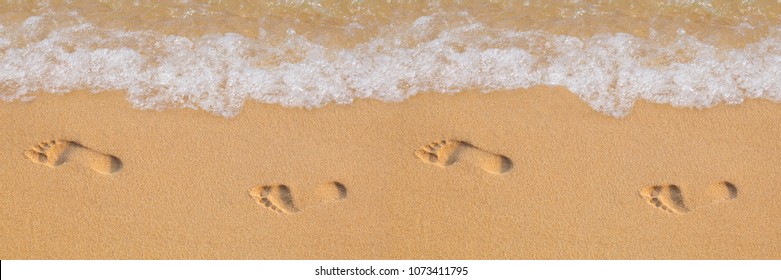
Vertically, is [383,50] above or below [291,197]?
above

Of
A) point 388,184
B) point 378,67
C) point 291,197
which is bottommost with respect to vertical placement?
point 291,197

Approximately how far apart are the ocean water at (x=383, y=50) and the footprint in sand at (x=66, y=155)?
34 centimetres

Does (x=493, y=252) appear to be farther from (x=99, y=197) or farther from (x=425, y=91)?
(x=99, y=197)

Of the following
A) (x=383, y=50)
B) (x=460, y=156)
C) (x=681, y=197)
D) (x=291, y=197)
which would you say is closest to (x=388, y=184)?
(x=460, y=156)

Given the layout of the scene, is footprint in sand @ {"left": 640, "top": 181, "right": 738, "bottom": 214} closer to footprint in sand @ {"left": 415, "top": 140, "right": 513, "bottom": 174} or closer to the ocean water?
the ocean water

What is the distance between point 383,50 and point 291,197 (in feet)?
3.61

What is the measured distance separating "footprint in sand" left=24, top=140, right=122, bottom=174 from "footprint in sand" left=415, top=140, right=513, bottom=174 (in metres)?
1.89

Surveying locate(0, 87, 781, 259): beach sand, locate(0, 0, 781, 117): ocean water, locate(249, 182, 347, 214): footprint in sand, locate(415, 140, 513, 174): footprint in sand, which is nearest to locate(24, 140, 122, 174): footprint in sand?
locate(0, 87, 781, 259): beach sand

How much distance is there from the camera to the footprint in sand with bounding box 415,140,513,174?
3.49m

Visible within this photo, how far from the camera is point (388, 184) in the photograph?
3.50 metres

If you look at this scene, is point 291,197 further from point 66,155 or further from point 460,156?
point 66,155

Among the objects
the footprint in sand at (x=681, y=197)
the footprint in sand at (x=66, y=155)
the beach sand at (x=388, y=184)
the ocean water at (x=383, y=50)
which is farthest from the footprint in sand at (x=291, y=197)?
the footprint in sand at (x=681, y=197)

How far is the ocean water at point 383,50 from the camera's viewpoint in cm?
359

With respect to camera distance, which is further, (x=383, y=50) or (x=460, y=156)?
(x=383, y=50)
